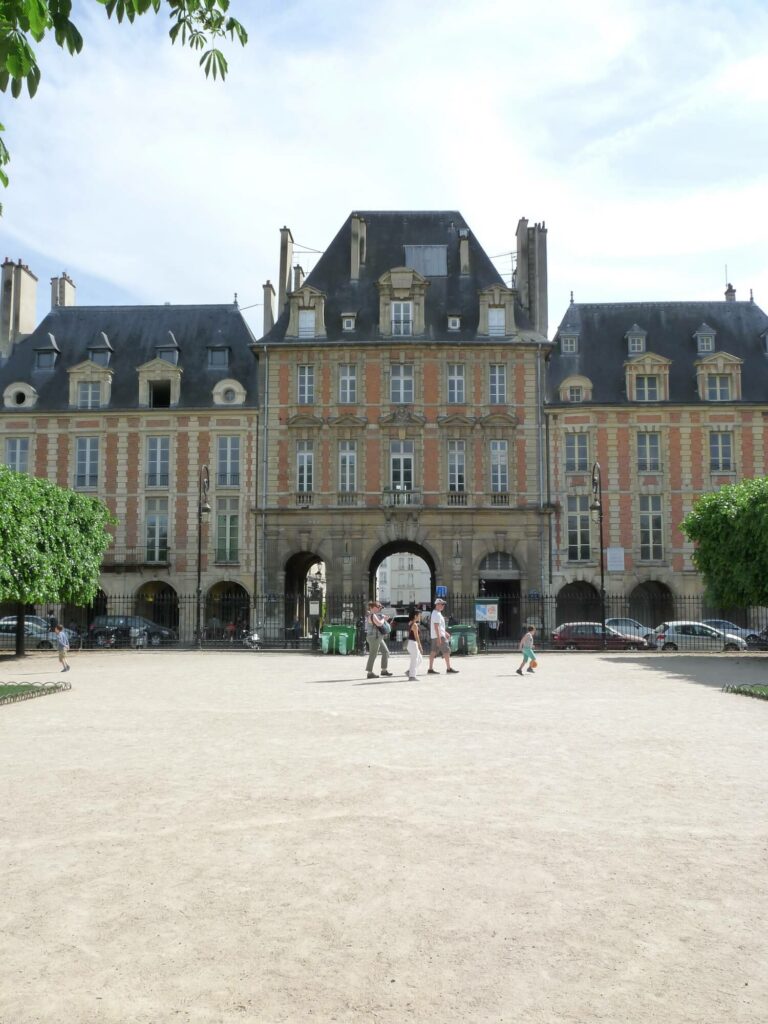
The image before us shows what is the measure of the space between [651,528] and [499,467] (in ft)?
21.8

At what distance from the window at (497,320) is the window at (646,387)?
6027mm

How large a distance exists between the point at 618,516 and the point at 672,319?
32.8 ft

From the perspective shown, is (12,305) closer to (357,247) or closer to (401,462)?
(357,247)

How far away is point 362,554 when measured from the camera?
39406mm

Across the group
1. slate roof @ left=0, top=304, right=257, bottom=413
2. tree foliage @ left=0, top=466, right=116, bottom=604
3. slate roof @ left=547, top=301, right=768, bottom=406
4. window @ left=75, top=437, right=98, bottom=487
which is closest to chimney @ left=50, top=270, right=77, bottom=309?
slate roof @ left=0, top=304, right=257, bottom=413

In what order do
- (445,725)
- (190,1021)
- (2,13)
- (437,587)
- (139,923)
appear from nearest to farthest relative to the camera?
(190,1021)
(2,13)
(139,923)
(445,725)
(437,587)

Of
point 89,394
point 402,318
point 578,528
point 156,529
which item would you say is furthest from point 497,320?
point 89,394

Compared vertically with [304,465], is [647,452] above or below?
above

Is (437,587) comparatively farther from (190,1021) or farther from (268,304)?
(190,1021)

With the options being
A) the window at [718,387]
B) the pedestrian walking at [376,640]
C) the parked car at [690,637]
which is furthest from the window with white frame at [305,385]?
the pedestrian walking at [376,640]

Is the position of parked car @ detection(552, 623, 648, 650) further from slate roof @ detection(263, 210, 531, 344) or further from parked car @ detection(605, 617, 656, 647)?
slate roof @ detection(263, 210, 531, 344)

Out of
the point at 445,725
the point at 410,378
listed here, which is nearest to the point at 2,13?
the point at 445,725

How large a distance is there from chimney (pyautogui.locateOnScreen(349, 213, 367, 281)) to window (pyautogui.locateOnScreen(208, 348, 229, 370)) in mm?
6365

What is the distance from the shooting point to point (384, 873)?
5742mm
